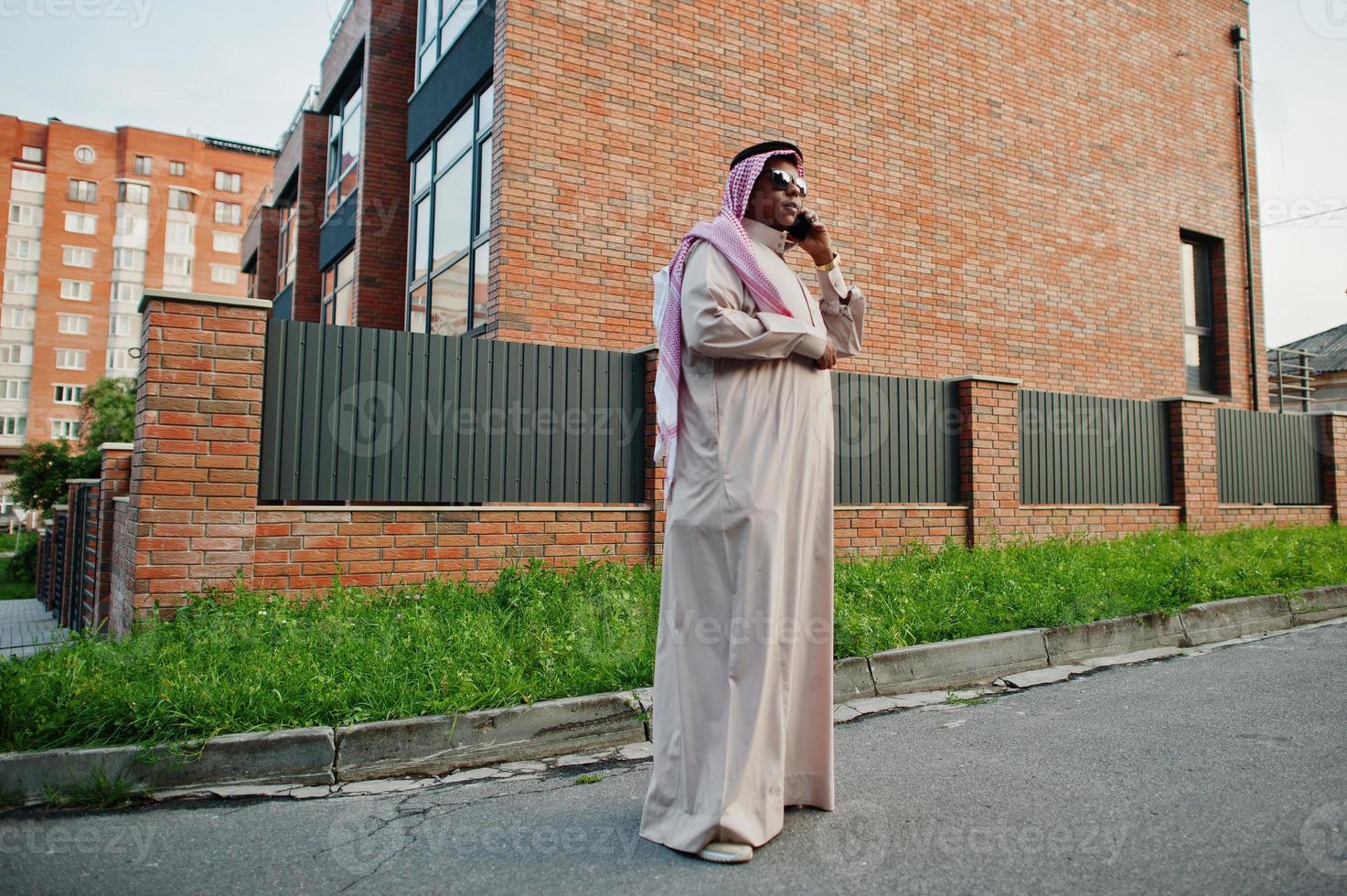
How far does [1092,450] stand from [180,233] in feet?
225

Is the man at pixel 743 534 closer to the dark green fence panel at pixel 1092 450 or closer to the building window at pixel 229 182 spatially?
the dark green fence panel at pixel 1092 450

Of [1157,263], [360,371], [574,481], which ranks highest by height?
[1157,263]

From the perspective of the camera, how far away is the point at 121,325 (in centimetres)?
6331

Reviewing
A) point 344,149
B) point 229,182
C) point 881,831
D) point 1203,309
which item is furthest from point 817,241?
point 229,182

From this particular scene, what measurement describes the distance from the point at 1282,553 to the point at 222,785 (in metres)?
9.34

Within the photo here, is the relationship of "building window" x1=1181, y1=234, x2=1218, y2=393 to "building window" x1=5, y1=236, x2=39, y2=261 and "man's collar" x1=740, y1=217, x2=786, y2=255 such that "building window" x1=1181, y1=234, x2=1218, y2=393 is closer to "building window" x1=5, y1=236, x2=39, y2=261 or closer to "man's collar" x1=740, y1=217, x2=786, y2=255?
"man's collar" x1=740, y1=217, x2=786, y2=255

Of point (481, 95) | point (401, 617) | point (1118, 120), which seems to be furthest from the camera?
point (1118, 120)

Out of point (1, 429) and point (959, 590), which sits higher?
point (1, 429)

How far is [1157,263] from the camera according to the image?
45.4ft

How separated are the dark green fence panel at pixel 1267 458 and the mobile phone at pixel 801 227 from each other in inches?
414

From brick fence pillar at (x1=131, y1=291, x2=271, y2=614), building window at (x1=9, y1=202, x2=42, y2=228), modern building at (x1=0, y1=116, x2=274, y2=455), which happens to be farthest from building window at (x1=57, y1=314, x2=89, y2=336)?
brick fence pillar at (x1=131, y1=291, x2=271, y2=614)

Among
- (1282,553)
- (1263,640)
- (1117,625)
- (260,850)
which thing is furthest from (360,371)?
(1282,553)

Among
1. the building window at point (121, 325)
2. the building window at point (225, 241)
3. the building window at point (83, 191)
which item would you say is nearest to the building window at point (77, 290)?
the building window at point (121, 325)

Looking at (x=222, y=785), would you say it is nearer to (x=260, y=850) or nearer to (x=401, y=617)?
(x=260, y=850)
